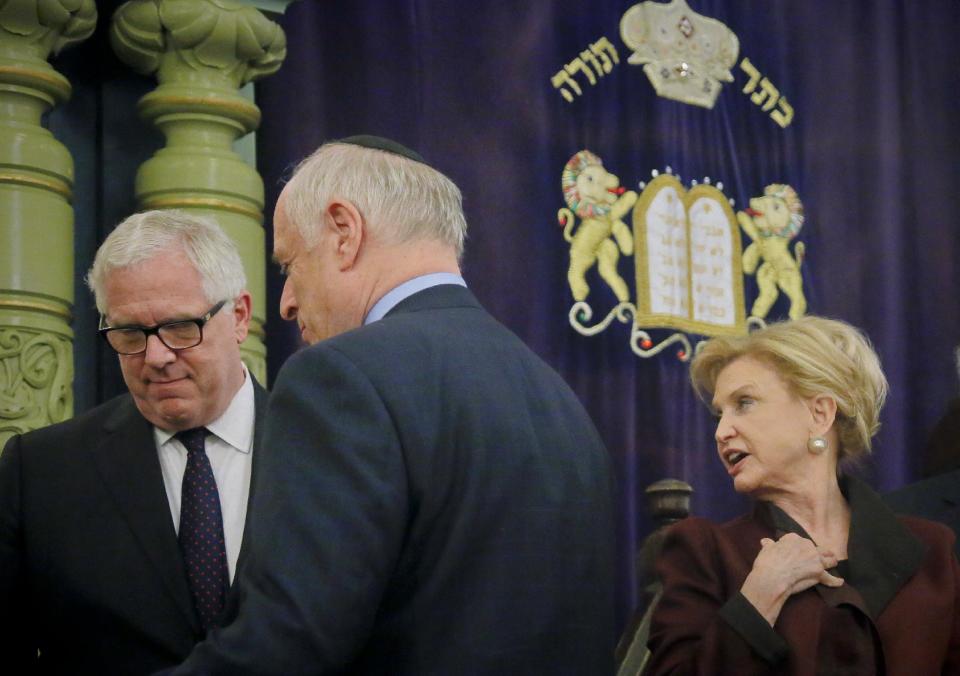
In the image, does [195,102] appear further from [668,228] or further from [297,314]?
[297,314]

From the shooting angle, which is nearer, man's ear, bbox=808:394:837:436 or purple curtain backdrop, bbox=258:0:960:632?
man's ear, bbox=808:394:837:436

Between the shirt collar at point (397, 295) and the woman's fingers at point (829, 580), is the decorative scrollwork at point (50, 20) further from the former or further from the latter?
the woman's fingers at point (829, 580)

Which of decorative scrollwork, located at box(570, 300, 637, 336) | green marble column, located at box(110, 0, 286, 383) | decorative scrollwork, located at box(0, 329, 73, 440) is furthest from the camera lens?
decorative scrollwork, located at box(570, 300, 637, 336)

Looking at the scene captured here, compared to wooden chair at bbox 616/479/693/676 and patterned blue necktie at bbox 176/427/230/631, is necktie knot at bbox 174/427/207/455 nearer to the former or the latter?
patterned blue necktie at bbox 176/427/230/631

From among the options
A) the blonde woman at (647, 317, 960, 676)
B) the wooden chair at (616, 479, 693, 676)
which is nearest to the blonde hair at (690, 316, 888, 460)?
the blonde woman at (647, 317, 960, 676)

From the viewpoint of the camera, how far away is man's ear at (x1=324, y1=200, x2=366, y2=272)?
2.11 metres

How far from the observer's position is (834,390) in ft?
10.7

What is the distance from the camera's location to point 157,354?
109 inches

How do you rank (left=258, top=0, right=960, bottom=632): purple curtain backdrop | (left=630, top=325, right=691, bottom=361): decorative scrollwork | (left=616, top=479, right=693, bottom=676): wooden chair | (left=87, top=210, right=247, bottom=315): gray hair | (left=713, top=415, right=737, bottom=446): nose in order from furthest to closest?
(left=630, top=325, right=691, bottom=361): decorative scrollwork
(left=258, top=0, right=960, bottom=632): purple curtain backdrop
(left=616, top=479, right=693, bottom=676): wooden chair
(left=713, top=415, right=737, bottom=446): nose
(left=87, top=210, right=247, bottom=315): gray hair

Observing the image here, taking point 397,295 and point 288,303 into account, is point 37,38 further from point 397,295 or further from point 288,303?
point 397,295

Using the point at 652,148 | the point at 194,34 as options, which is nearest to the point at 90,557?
the point at 194,34

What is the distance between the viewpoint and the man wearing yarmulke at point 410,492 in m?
1.84

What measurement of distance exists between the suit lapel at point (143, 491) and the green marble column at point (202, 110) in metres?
1.54

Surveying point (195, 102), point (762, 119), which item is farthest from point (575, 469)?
point (762, 119)
